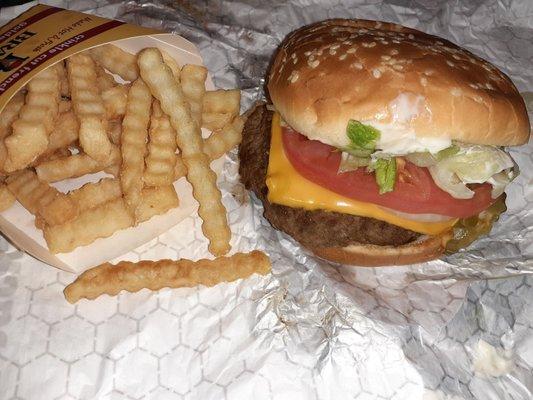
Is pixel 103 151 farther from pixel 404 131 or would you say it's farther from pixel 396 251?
pixel 396 251

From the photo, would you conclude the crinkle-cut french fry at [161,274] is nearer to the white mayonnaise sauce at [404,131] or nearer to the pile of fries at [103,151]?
the pile of fries at [103,151]

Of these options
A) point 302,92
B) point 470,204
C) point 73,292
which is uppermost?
point 302,92

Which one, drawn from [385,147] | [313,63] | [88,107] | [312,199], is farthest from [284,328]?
[88,107]

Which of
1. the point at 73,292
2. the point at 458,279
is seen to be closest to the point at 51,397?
the point at 73,292

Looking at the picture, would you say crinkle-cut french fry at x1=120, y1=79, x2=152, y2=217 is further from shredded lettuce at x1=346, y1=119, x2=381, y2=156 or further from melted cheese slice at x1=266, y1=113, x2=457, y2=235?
shredded lettuce at x1=346, y1=119, x2=381, y2=156

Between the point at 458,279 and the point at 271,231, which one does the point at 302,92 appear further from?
the point at 458,279

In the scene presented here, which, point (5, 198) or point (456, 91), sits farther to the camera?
point (5, 198)

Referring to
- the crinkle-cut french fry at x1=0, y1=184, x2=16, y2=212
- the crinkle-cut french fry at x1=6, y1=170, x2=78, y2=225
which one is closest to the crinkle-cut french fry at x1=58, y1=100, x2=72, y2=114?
the crinkle-cut french fry at x1=6, y1=170, x2=78, y2=225
